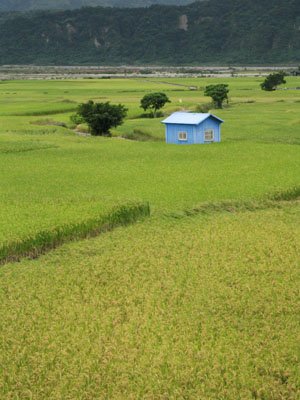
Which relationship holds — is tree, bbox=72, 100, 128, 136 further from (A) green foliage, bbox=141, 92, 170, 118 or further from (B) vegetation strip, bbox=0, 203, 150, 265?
(B) vegetation strip, bbox=0, 203, 150, 265

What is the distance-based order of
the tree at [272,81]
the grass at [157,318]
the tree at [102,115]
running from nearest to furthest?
1. the grass at [157,318]
2. the tree at [102,115]
3. the tree at [272,81]

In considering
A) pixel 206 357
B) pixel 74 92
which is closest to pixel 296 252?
pixel 206 357

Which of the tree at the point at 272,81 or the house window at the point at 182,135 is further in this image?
the tree at the point at 272,81

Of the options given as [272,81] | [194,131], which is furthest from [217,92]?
[194,131]

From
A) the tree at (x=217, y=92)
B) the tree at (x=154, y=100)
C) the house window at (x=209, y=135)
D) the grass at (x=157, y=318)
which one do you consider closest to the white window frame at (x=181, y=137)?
the house window at (x=209, y=135)

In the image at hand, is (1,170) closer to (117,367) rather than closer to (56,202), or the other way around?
(56,202)

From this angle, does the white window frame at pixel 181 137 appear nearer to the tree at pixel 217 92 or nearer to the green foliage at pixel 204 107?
the green foliage at pixel 204 107
